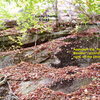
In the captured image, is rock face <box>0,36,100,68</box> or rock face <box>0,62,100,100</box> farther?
rock face <box>0,36,100,68</box>

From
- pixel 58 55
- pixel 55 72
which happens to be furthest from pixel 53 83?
pixel 58 55

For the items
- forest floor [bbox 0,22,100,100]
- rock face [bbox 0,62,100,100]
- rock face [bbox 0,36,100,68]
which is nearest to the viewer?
rock face [bbox 0,62,100,100]

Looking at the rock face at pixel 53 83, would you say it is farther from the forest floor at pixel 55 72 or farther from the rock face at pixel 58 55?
the rock face at pixel 58 55

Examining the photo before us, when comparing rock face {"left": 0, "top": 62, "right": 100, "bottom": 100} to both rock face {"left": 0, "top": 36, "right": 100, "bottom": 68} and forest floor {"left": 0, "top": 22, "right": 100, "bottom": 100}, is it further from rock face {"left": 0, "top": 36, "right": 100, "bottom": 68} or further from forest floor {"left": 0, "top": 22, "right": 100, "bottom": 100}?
rock face {"left": 0, "top": 36, "right": 100, "bottom": 68}

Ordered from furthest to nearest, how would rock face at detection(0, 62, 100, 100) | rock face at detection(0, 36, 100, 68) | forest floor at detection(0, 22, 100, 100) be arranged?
1. rock face at detection(0, 36, 100, 68)
2. forest floor at detection(0, 22, 100, 100)
3. rock face at detection(0, 62, 100, 100)

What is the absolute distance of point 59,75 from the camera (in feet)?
19.4

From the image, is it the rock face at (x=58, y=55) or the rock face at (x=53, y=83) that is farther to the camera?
the rock face at (x=58, y=55)

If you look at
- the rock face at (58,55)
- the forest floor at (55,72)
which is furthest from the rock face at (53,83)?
the rock face at (58,55)

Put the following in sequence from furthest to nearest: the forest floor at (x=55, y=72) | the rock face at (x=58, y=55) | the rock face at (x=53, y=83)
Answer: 1. the rock face at (x=58, y=55)
2. the forest floor at (x=55, y=72)
3. the rock face at (x=53, y=83)

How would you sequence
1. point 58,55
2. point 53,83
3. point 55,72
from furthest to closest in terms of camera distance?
point 58,55, point 55,72, point 53,83

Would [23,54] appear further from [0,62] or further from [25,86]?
[25,86]

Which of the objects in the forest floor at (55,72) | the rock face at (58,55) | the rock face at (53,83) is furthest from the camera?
the rock face at (58,55)

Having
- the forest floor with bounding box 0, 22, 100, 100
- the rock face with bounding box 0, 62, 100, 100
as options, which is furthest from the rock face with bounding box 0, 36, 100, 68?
the rock face with bounding box 0, 62, 100, 100

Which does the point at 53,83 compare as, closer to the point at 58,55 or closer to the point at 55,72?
the point at 55,72
